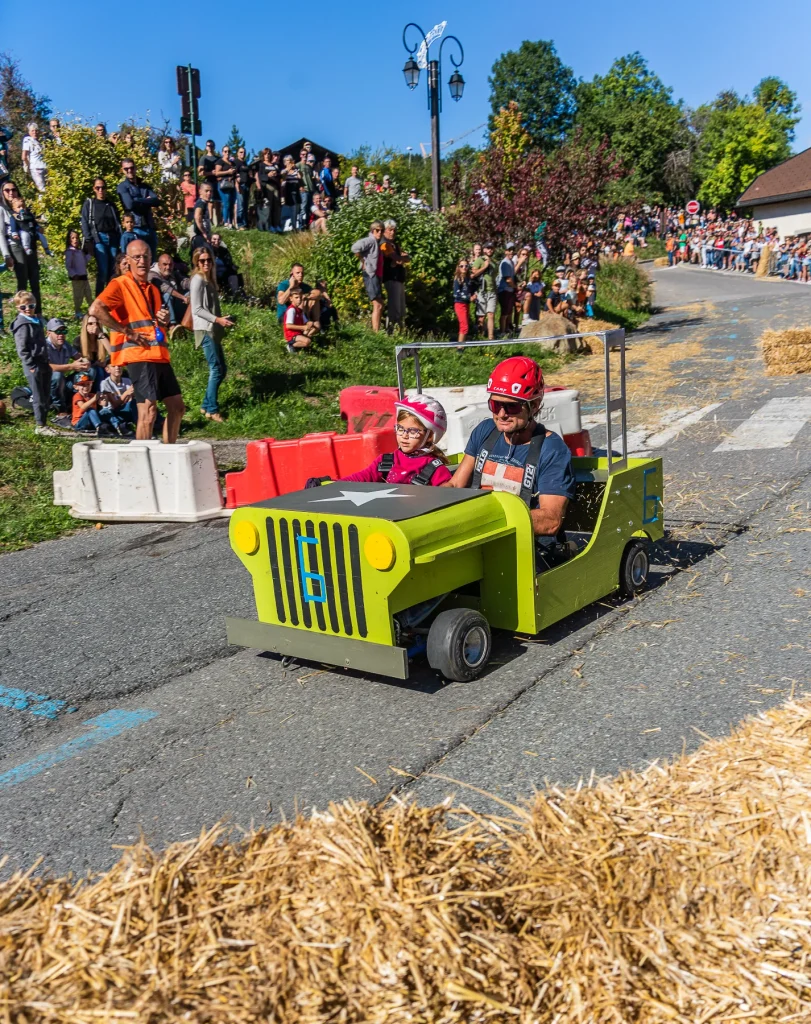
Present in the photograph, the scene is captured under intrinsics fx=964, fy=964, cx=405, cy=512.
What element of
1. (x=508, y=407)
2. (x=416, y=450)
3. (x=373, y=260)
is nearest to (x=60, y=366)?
(x=373, y=260)

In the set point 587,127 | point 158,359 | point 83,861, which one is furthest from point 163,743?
point 587,127

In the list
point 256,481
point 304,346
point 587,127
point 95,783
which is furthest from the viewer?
point 587,127

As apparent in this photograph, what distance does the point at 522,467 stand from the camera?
520cm

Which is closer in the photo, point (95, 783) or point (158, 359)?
point (95, 783)

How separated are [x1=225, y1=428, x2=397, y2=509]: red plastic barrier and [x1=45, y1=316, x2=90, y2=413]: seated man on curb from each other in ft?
14.3

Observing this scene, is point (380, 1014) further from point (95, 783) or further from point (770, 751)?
point (95, 783)

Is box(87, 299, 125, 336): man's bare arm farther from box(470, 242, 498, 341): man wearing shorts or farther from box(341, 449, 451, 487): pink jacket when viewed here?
box(470, 242, 498, 341): man wearing shorts

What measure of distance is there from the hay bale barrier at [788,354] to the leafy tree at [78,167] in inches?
384

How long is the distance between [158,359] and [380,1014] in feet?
25.0

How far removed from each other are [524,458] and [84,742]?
103 inches

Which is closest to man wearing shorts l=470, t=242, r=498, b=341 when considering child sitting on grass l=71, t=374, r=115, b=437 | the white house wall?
child sitting on grass l=71, t=374, r=115, b=437

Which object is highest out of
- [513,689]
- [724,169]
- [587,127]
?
[587,127]

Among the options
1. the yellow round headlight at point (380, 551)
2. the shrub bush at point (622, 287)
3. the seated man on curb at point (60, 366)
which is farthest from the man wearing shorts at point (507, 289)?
the yellow round headlight at point (380, 551)

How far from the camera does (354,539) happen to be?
4.32m
